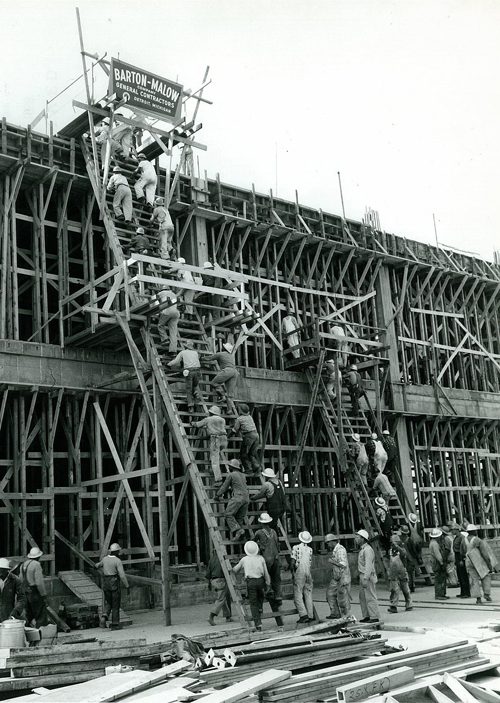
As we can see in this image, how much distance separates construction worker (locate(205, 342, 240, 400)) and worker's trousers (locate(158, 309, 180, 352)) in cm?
82

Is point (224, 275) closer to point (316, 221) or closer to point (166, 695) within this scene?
point (316, 221)

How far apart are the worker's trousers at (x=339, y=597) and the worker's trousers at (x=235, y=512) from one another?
205 centimetres

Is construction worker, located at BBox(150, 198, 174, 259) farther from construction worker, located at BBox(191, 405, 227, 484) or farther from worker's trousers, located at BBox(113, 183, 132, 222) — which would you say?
construction worker, located at BBox(191, 405, 227, 484)

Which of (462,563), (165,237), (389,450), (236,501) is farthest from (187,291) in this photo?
(462,563)

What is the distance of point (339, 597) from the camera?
14.7m

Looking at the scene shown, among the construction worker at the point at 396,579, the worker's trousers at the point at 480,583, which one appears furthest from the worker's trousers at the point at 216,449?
the worker's trousers at the point at 480,583

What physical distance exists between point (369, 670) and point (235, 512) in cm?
529

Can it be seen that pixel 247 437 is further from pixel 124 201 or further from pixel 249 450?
pixel 124 201

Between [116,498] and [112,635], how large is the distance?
4500 millimetres

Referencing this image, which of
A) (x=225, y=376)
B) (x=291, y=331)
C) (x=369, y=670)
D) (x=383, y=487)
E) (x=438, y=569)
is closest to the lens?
(x=369, y=670)

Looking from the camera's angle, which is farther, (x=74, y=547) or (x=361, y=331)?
(x=361, y=331)

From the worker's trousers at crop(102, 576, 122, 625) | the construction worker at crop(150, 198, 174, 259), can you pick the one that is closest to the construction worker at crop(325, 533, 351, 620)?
the worker's trousers at crop(102, 576, 122, 625)

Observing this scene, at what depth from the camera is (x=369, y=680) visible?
930cm

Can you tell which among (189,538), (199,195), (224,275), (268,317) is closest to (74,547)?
(189,538)
